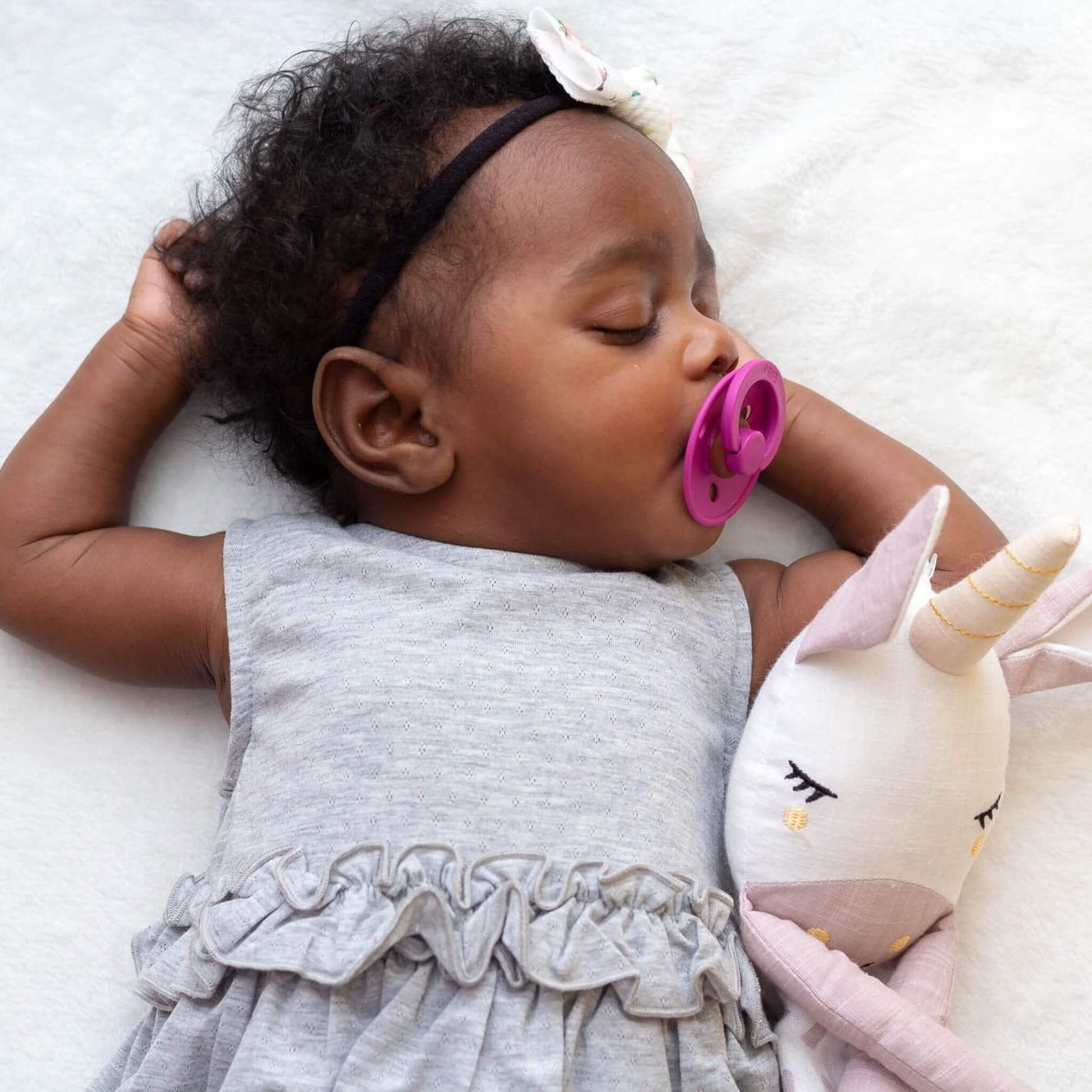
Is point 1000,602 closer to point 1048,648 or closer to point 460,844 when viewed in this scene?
point 1048,648

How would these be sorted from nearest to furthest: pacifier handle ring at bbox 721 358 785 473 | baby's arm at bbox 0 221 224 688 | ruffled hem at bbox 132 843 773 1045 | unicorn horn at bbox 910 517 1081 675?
unicorn horn at bbox 910 517 1081 675, ruffled hem at bbox 132 843 773 1045, pacifier handle ring at bbox 721 358 785 473, baby's arm at bbox 0 221 224 688

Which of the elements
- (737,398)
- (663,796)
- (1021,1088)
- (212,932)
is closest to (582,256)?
(737,398)

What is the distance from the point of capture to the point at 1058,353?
51.9 inches

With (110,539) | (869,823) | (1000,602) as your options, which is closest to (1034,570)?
(1000,602)

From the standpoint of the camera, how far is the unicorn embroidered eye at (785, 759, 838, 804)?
3.42 ft

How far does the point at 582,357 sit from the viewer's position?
1116mm

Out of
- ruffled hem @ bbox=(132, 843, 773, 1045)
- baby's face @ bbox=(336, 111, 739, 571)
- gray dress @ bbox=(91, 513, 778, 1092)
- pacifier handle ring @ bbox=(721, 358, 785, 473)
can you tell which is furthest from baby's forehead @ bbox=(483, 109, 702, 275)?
ruffled hem @ bbox=(132, 843, 773, 1045)

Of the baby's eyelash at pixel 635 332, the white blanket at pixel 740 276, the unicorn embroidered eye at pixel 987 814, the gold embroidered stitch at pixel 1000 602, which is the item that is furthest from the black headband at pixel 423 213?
the unicorn embroidered eye at pixel 987 814

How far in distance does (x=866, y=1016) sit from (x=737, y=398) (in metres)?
0.53

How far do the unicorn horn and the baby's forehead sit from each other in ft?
1.41

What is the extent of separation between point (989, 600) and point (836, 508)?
1.20 ft

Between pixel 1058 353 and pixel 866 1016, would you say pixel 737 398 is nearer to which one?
pixel 1058 353

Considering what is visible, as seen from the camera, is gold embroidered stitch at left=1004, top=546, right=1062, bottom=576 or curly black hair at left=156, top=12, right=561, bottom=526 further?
curly black hair at left=156, top=12, right=561, bottom=526

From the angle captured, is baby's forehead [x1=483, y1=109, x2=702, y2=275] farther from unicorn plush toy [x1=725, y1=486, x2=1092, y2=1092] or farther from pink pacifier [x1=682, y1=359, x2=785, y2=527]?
unicorn plush toy [x1=725, y1=486, x2=1092, y2=1092]
